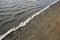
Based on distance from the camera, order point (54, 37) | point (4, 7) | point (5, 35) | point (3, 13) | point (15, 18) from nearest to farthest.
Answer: point (54, 37) < point (5, 35) < point (15, 18) < point (3, 13) < point (4, 7)

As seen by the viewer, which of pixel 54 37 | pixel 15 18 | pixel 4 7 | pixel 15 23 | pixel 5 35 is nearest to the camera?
pixel 54 37

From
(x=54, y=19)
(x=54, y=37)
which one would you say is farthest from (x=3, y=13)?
(x=54, y=37)

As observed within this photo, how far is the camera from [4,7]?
6.21 m

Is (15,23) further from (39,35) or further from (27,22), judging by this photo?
(39,35)

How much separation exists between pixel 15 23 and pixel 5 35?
3.17ft

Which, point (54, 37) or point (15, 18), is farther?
point (15, 18)

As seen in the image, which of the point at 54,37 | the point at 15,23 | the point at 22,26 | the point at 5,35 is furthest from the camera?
the point at 15,23

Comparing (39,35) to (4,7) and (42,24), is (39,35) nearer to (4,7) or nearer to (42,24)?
(42,24)

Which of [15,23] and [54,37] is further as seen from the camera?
[15,23]

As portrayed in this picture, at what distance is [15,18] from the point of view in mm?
5066

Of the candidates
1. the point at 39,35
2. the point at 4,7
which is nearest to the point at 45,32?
the point at 39,35

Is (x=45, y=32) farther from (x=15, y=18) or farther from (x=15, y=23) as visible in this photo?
(x=15, y=18)

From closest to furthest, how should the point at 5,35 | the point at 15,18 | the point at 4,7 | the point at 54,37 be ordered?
the point at 54,37, the point at 5,35, the point at 15,18, the point at 4,7

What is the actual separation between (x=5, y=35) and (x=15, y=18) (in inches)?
56.7
